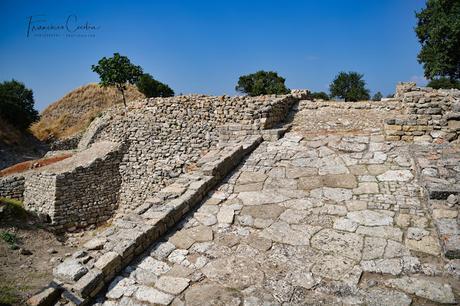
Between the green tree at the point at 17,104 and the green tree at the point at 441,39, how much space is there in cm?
3443

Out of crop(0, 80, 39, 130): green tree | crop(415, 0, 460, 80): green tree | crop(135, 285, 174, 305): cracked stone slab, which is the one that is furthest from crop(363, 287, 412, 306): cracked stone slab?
crop(0, 80, 39, 130): green tree

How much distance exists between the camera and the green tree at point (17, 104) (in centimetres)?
2842

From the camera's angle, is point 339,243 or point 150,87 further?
point 150,87

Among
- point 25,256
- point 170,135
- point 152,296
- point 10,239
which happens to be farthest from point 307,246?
point 170,135

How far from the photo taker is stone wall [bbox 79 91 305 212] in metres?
13.0

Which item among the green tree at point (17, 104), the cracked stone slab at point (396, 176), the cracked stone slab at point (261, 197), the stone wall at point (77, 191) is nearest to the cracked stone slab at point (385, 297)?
the cracked stone slab at point (261, 197)

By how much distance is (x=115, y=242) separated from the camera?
409 centimetres

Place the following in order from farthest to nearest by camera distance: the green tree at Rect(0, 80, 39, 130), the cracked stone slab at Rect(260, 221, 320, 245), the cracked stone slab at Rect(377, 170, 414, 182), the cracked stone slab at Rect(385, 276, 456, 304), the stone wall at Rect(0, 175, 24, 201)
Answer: the green tree at Rect(0, 80, 39, 130) < the stone wall at Rect(0, 175, 24, 201) < the cracked stone slab at Rect(377, 170, 414, 182) < the cracked stone slab at Rect(260, 221, 320, 245) < the cracked stone slab at Rect(385, 276, 456, 304)

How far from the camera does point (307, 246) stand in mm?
3986

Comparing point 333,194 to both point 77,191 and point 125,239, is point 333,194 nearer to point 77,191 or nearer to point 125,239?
point 125,239

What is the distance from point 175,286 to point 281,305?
1232 mm

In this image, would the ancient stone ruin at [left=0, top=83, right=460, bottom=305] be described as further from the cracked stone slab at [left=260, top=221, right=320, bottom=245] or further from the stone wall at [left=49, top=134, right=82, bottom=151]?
the stone wall at [left=49, top=134, right=82, bottom=151]

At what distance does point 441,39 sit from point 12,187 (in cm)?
2669

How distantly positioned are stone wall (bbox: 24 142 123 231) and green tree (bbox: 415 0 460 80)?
21.1 metres
